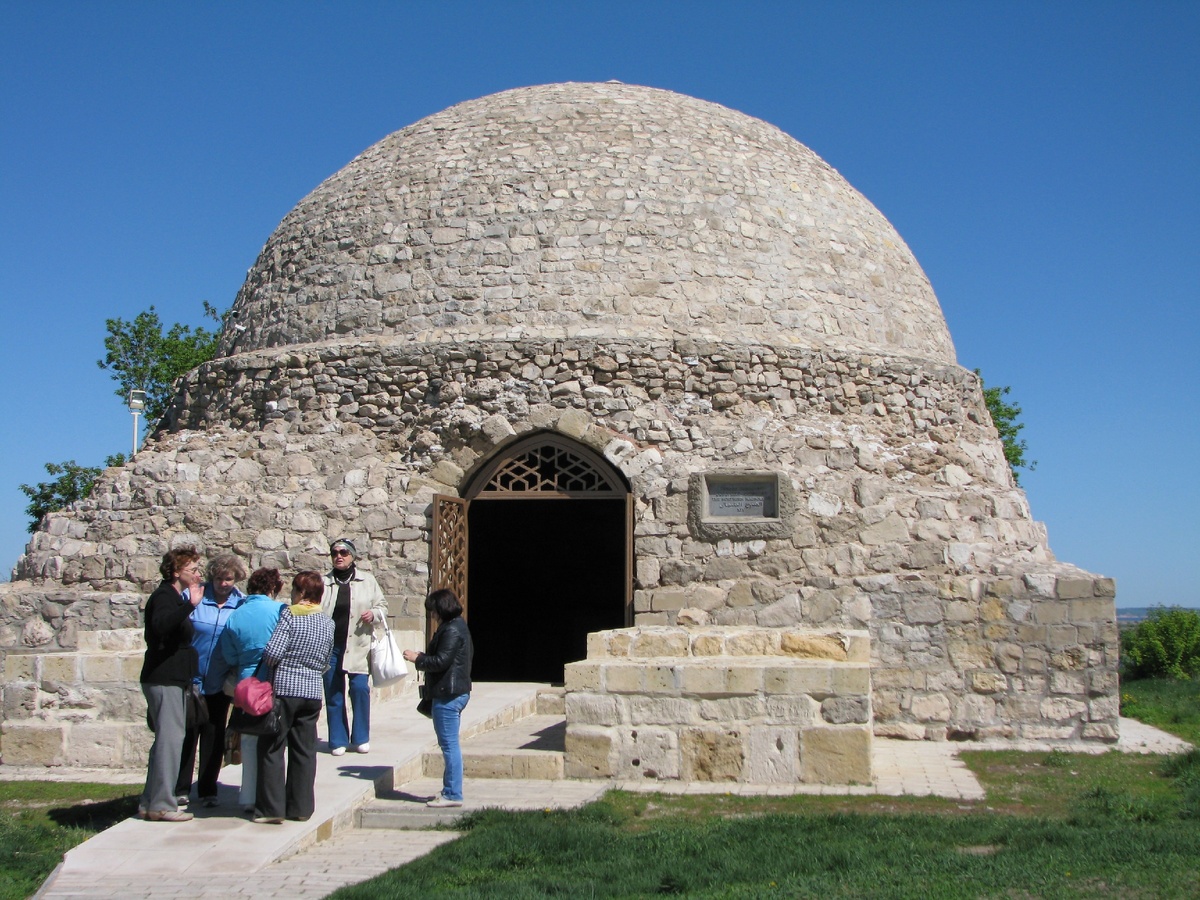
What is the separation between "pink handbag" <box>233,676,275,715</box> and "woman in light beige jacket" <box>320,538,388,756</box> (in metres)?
1.71

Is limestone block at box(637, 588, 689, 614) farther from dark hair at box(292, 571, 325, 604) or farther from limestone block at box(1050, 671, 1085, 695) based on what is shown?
dark hair at box(292, 571, 325, 604)

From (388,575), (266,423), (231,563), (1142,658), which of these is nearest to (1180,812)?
(231,563)

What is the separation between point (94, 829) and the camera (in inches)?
273

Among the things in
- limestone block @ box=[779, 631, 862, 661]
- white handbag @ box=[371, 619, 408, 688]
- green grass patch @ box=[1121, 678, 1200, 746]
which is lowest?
green grass patch @ box=[1121, 678, 1200, 746]

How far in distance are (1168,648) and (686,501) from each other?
32.8 feet

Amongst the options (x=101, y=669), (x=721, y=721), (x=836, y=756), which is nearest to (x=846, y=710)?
(x=836, y=756)

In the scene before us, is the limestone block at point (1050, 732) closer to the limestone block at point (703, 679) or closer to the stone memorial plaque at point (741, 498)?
the stone memorial plaque at point (741, 498)

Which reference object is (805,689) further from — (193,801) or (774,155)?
(774,155)

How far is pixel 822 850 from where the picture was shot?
5855 millimetres

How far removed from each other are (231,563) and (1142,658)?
14.8 meters

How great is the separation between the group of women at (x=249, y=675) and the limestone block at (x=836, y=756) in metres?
2.35

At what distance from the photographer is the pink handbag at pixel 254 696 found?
20.4ft

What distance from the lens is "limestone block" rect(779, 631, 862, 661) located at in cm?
841

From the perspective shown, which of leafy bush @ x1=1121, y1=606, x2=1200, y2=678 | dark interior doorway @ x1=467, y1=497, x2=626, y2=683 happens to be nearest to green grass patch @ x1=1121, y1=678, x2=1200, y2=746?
leafy bush @ x1=1121, y1=606, x2=1200, y2=678
